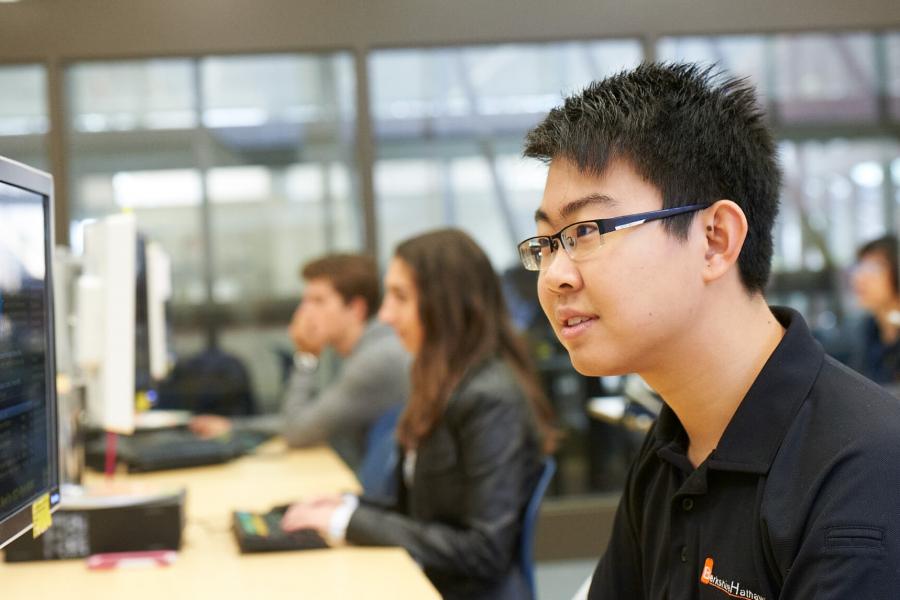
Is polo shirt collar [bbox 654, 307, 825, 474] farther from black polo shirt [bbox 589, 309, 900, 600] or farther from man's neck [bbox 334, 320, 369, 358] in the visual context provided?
man's neck [bbox 334, 320, 369, 358]

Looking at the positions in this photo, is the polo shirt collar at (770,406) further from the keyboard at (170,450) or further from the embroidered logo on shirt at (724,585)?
the keyboard at (170,450)

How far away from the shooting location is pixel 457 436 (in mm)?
2111

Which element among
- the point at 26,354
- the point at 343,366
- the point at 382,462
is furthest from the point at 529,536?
the point at 343,366

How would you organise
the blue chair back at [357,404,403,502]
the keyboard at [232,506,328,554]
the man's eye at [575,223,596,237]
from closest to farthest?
the man's eye at [575,223,596,237] < the keyboard at [232,506,328,554] < the blue chair back at [357,404,403,502]

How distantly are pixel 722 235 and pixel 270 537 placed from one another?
1099 millimetres

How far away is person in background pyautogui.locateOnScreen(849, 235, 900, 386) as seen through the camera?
4547 millimetres

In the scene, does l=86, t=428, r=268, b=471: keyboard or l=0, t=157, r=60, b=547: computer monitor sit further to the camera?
l=86, t=428, r=268, b=471: keyboard

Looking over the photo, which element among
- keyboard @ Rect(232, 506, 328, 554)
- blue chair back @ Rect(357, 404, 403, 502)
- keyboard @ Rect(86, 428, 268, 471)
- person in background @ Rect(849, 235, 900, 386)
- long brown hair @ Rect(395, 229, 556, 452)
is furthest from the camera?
person in background @ Rect(849, 235, 900, 386)

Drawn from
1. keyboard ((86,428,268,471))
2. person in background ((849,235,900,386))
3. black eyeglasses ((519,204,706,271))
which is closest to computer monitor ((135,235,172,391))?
keyboard ((86,428,268,471))

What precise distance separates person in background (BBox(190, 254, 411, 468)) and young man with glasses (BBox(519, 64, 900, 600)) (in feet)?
6.39

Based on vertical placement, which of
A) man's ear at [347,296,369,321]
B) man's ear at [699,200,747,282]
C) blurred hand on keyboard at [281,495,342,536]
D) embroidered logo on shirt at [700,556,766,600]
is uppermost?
man's ear at [699,200,747,282]

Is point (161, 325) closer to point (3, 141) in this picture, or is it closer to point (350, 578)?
point (350, 578)

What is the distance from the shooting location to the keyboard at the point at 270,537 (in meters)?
1.83

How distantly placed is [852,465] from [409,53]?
381 centimetres
